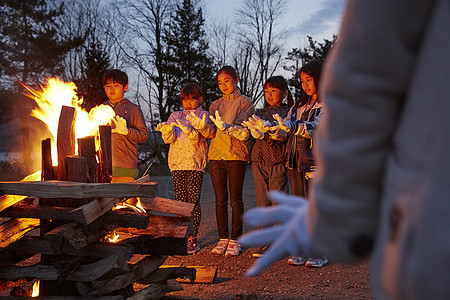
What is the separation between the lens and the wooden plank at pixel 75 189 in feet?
8.04

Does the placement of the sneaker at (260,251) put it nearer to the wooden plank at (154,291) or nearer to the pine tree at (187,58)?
the wooden plank at (154,291)

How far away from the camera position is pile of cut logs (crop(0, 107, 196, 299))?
248cm

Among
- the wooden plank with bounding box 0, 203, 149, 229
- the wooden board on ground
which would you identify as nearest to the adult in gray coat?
the wooden plank with bounding box 0, 203, 149, 229

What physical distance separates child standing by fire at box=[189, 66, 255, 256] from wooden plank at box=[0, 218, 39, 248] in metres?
2.20

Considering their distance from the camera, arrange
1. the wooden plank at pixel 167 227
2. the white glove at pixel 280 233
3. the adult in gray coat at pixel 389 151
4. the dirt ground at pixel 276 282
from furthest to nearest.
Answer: the dirt ground at pixel 276 282, the wooden plank at pixel 167 227, the white glove at pixel 280 233, the adult in gray coat at pixel 389 151

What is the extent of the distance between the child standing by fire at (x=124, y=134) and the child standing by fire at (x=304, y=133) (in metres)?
1.68

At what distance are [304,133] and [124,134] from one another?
6.42 feet

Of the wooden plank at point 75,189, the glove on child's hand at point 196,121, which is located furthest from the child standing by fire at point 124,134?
the wooden plank at point 75,189

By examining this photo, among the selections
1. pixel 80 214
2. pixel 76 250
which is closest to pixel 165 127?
pixel 76 250

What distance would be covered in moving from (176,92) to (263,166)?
14318 millimetres

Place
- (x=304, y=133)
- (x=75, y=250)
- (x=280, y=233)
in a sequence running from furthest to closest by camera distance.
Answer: (x=304, y=133) < (x=75, y=250) < (x=280, y=233)

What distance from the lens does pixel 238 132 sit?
4414mm

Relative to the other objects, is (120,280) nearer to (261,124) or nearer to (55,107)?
(55,107)

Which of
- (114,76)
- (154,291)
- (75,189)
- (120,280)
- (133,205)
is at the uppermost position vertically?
(114,76)
